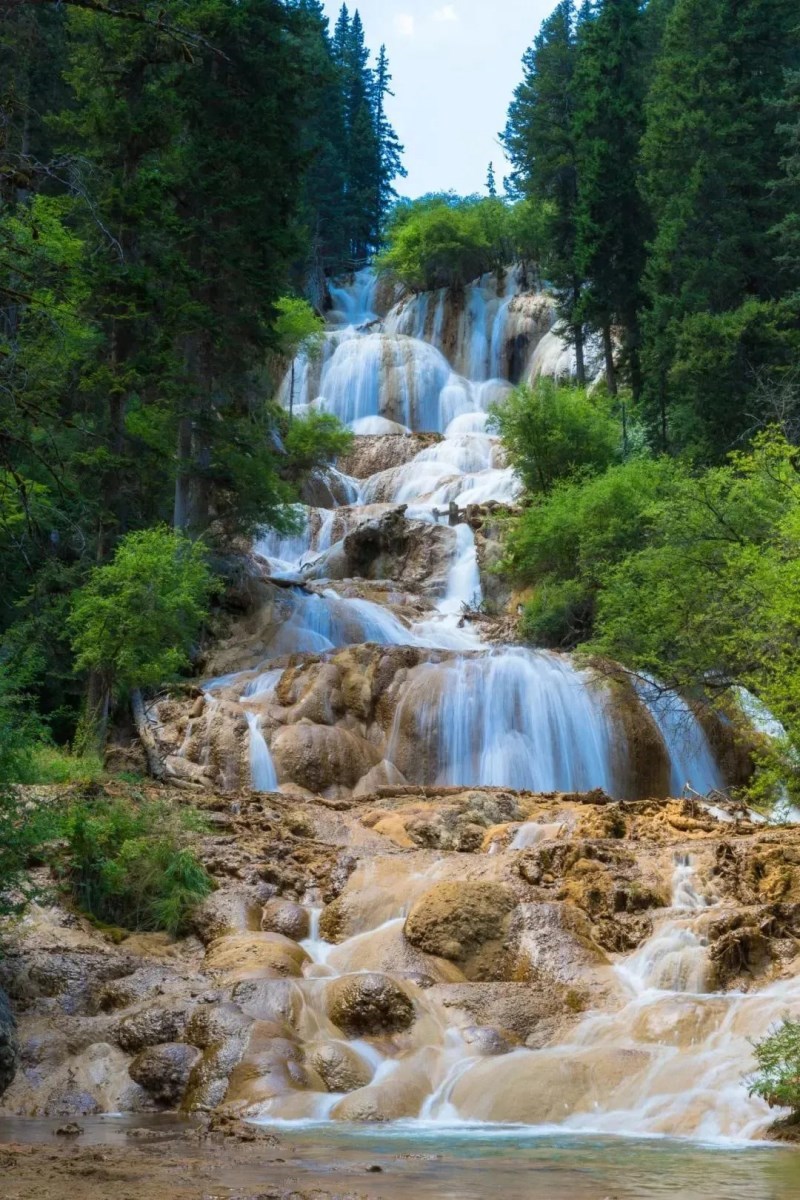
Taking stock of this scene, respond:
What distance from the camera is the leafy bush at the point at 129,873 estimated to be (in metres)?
13.1

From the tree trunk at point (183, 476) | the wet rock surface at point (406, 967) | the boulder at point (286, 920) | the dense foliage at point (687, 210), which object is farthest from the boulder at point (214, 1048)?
the dense foliage at point (687, 210)

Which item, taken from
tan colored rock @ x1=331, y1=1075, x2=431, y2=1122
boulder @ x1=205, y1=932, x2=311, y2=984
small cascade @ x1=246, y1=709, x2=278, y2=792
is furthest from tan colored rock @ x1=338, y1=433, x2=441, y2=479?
tan colored rock @ x1=331, y1=1075, x2=431, y2=1122

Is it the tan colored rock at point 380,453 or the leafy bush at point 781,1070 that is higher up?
the tan colored rock at point 380,453

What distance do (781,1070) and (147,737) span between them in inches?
513

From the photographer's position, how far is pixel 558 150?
4184cm

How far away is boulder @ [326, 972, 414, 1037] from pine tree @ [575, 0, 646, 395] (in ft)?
98.3

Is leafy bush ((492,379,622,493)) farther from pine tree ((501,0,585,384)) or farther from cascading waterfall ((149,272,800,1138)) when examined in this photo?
pine tree ((501,0,585,384))

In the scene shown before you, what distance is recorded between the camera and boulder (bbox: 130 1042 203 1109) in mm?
9874

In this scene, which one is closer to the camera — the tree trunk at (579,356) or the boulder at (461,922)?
the boulder at (461,922)

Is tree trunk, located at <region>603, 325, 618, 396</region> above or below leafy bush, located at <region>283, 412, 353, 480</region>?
above

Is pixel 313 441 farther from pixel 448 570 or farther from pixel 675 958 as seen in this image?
pixel 675 958

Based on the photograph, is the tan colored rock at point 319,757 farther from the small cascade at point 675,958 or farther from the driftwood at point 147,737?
the small cascade at point 675,958

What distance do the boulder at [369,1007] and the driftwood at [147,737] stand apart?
28.5ft

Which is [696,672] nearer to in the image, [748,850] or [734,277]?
[748,850]
